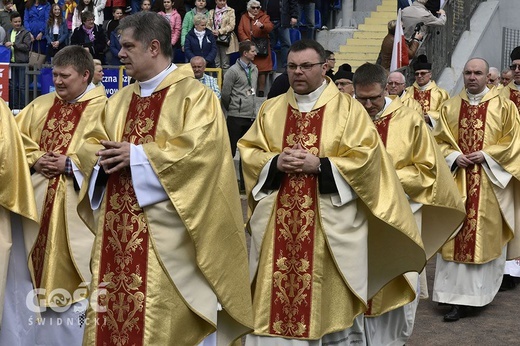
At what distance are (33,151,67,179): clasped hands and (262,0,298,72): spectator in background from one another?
11.5 m

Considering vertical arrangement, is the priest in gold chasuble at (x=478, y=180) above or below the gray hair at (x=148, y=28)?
below

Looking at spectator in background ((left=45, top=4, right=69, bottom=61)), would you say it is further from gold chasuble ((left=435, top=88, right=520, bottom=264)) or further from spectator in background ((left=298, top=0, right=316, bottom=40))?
gold chasuble ((left=435, top=88, right=520, bottom=264))

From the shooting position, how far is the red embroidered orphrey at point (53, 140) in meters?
8.16

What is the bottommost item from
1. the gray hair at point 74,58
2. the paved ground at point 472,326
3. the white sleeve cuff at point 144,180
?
the paved ground at point 472,326

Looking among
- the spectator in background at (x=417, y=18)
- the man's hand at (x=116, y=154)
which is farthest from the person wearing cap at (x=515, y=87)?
the man's hand at (x=116, y=154)

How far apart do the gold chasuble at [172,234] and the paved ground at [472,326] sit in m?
3.54

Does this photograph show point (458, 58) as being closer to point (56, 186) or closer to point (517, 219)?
point (517, 219)

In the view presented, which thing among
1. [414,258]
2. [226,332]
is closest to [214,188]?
[226,332]

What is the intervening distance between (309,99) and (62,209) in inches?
80.1

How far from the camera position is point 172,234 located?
6188 mm

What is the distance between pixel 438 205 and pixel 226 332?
2576mm

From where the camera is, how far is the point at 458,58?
20.3 meters

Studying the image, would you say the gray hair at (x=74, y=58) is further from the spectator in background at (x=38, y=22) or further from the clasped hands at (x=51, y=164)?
the spectator in background at (x=38, y=22)

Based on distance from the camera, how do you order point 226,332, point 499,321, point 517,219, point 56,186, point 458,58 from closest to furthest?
1. point 226,332
2. point 56,186
3. point 499,321
4. point 517,219
5. point 458,58
